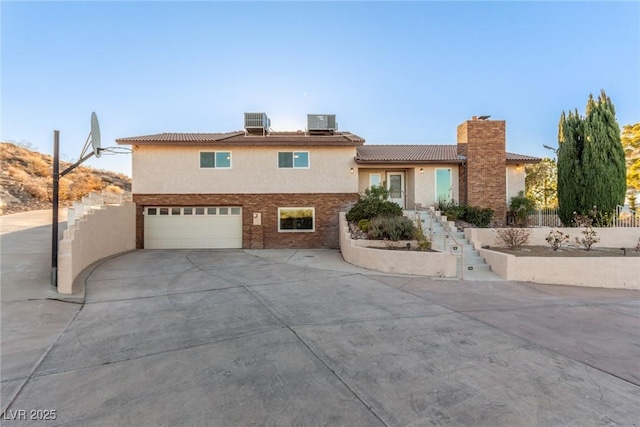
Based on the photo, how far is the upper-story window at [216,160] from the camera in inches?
642

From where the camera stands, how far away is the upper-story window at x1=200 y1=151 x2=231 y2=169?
16297mm

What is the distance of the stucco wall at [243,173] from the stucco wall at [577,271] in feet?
28.0

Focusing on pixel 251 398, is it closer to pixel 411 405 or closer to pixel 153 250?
pixel 411 405

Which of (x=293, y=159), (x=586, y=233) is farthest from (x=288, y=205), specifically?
(x=586, y=233)

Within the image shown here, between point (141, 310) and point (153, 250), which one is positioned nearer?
point (141, 310)

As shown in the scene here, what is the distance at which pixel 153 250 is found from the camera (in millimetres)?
15562

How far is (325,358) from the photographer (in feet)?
14.3

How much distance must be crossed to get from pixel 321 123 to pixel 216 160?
6.16 meters

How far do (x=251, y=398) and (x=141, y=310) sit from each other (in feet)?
14.5

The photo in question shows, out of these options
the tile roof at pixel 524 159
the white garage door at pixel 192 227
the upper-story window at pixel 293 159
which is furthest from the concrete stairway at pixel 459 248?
the white garage door at pixel 192 227

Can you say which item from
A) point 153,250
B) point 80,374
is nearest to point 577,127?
point 80,374

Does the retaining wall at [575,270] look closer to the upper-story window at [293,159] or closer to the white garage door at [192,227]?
the upper-story window at [293,159]

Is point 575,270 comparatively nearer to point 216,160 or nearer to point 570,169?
point 570,169

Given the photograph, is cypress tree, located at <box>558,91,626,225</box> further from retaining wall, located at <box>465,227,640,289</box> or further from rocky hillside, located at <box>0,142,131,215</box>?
rocky hillside, located at <box>0,142,131,215</box>
